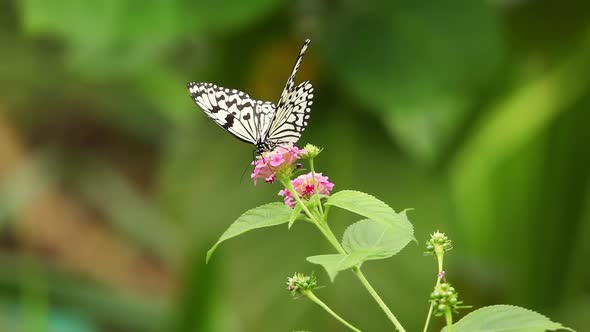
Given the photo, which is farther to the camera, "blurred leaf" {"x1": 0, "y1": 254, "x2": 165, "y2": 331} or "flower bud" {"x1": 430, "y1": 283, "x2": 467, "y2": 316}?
"blurred leaf" {"x1": 0, "y1": 254, "x2": 165, "y2": 331}

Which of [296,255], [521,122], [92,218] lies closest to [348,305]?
[296,255]

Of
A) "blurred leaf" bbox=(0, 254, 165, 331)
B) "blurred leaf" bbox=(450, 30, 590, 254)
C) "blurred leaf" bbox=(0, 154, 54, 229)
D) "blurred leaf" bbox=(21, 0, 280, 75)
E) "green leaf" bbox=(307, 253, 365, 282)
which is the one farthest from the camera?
"blurred leaf" bbox=(0, 154, 54, 229)

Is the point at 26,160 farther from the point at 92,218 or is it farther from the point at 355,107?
the point at 355,107

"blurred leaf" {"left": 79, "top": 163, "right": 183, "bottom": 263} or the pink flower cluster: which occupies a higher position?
"blurred leaf" {"left": 79, "top": 163, "right": 183, "bottom": 263}

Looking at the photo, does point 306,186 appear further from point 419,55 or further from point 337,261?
point 419,55

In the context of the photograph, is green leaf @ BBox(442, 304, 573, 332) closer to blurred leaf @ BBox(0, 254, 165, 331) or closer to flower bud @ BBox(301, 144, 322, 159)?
flower bud @ BBox(301, 144, 322, 159)

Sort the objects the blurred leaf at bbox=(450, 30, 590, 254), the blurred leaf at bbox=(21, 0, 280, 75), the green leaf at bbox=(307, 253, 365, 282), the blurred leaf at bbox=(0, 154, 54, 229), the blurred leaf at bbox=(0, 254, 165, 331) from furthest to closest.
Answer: the blurred leaf at bbox=(0, 154, 54, 229)
the blurred leaf at bbox=(0, 254, 165, 331)
the blurred leaf at bbox=(450, 30, 590, 254)
the blurred leaf at bbox=(21, 0, 280, 75)
the green leaf at bbox=(307, 253, 365, 282)

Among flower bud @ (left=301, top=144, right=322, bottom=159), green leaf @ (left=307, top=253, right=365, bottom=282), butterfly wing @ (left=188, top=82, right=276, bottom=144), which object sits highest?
butterfly wing @ (left=188, top=82, right=276, bottom=144)

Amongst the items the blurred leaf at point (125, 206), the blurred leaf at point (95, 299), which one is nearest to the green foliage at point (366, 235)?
the blurred leaf at point (95, 299)

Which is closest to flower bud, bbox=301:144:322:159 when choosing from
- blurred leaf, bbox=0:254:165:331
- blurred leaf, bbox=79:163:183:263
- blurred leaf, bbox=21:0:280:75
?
blurred leaf, bbox=21:0:280:75
